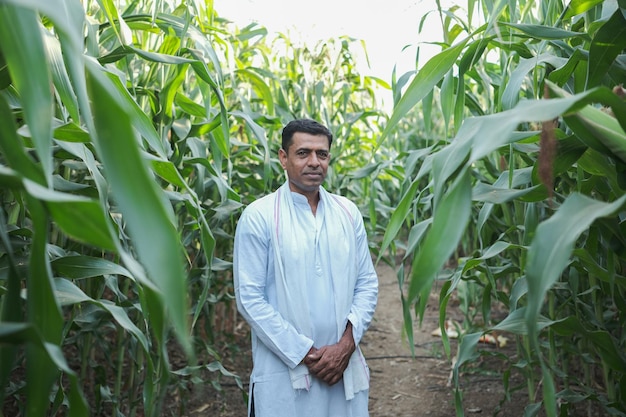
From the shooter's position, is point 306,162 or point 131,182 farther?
point 306,162

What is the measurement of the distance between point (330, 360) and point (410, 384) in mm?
1418

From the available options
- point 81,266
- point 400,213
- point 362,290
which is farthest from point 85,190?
point 362,290

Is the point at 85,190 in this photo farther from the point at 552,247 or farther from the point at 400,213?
the point at 552,247


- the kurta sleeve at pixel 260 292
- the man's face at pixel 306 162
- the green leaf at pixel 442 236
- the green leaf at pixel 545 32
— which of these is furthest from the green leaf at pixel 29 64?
the man's face at pixel 306 162

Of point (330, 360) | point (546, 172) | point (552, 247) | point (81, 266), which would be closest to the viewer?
point (552, 247)

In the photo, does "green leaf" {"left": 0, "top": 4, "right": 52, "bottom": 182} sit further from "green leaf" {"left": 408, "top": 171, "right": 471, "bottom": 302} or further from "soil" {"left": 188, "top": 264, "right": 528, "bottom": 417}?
"soil" {"left": 188, "top": 264, "right": 528, "bottom": 417}

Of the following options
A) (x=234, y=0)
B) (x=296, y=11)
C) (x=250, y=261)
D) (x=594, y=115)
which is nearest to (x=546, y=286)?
(x=594, y=115)

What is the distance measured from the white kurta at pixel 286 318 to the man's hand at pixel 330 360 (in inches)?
1.0

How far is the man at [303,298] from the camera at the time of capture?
1583mm

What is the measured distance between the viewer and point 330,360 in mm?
1591

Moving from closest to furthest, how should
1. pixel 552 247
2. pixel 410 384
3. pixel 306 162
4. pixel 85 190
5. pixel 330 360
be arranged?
A: pixel 552 247 → pixel 85 190 → pixel 330 360 → pixel 306 162 → pixel 410 384

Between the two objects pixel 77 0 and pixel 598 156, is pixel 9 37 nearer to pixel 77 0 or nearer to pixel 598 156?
pixel 77 0

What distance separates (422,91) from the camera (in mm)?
983

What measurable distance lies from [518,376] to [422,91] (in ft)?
7.15
